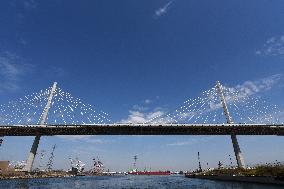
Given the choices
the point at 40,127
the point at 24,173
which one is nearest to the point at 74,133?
the point at 40,127

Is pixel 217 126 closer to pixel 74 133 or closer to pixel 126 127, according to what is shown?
pixel 126 127

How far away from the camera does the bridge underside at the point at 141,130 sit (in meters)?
54.9

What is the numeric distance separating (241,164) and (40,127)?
39984 millimetres

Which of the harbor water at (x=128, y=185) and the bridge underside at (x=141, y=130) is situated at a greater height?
the bridge underside at (x=141, y=130)

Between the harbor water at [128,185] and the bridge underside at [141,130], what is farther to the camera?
the bridge underside at [141,130]

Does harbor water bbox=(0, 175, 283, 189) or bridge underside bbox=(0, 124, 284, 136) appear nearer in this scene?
harbor water bbox=(0, 175, 283, 189)

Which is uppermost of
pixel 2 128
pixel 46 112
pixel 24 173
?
pixel 46 112

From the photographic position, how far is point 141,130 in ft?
189

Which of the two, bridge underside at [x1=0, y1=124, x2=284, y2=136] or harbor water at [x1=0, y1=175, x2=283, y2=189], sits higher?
bridge underside at [x1=0, y1=124, x2=284, y2=136]

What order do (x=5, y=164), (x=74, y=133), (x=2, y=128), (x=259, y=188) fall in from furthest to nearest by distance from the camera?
(x=5, y=164), (x=74, y=133), (x=2, y=128), (x=259, y=188)

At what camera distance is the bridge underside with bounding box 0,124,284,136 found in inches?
2163

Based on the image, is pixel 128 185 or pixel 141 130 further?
pixel 141 130

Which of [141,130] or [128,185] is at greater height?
[141,130]

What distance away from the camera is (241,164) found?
5491 cm
